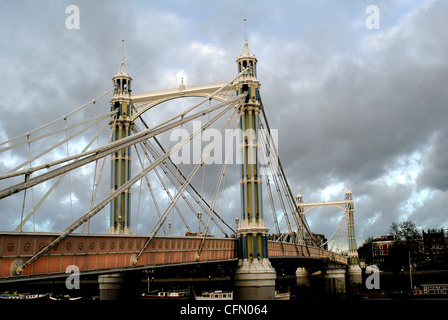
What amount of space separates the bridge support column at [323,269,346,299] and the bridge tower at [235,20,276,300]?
214ft

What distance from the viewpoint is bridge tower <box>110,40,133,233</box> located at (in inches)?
1560

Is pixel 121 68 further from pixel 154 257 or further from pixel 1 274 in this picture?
pixel 1 274

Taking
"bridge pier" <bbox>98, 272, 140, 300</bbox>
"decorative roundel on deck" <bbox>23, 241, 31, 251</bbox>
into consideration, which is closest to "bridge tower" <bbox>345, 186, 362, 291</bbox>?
"bridge pier" <bbox>98, 272, 140, 300</bbox>

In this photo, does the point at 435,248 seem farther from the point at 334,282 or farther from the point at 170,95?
the point at 170,95

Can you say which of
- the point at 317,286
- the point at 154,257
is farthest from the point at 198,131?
the point at 317,286

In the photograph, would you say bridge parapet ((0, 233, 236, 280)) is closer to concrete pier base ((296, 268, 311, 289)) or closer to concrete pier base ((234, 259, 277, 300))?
concrete pier base ((234, 259, 277, 300))

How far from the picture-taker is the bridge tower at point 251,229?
3875 centimetres

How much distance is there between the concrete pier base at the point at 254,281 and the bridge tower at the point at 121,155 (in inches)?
368

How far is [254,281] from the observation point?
3869 centimetres

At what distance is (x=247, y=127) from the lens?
41375mm

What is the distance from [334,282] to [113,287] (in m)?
70.3

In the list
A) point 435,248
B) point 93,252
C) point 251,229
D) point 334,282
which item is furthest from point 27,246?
point 435,248

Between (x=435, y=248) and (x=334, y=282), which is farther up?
(x=435, y=248)
